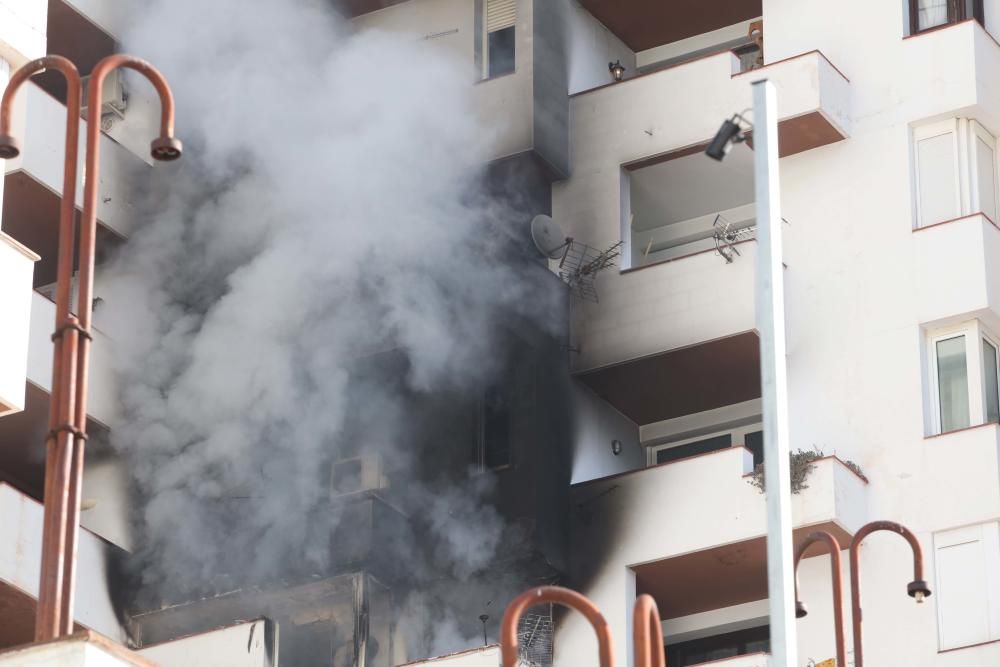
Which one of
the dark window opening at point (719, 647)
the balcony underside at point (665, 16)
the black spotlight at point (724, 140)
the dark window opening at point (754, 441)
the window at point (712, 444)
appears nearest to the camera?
the black spotlight at point (724, 140)

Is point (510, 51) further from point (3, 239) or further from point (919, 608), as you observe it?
point (3, 239)

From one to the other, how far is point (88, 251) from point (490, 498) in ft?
46.4

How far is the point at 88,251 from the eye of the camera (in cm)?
1859

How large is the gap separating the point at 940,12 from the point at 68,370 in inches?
680

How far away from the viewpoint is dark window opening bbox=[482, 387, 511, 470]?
32500 millimetres

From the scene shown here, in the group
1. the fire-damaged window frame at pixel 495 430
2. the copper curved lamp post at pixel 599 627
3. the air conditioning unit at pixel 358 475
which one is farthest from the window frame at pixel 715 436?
the copper curved lamp post at pixel 599 627

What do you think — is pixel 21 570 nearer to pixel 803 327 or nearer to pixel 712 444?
pixel 712 444

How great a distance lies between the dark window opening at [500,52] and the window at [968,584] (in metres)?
8.67

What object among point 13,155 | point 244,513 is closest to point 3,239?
point 13,155

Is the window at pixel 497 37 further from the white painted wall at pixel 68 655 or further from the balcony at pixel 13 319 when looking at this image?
the white painted wall at pixel 68 655

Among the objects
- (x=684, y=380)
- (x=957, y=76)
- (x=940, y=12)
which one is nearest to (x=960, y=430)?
(x=684, y=380)

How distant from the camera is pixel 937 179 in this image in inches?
1261

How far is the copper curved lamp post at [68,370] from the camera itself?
17.6 m

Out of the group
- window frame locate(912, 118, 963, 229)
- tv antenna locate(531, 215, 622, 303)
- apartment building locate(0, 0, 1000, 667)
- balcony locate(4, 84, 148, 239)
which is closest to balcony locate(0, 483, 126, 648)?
apartment building locate(0, 0, 1000, 667)
